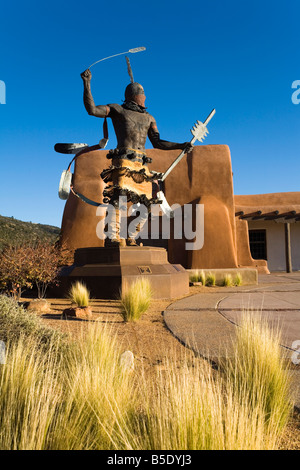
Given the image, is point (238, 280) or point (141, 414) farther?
point (238, 280)

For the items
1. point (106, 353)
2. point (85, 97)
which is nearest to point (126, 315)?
point (106, 353)

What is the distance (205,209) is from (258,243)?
6512 mm

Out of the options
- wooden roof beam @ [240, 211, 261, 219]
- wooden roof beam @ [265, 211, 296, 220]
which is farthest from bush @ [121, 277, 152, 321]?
wooden roof beam @ [265, 211, 296, 220]

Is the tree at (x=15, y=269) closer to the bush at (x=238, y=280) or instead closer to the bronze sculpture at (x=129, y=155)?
the bronze sculpture at (x=129, y=155)

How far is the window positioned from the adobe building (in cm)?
158

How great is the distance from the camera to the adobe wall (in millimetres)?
13953

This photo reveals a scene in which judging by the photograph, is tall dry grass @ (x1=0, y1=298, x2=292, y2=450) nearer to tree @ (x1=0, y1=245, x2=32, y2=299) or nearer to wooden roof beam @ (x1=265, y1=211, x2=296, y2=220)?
tree @ (x1=0, y1=245, x2=32, y2=299)

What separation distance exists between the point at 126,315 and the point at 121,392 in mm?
2444

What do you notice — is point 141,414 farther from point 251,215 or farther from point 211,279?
point 251,215

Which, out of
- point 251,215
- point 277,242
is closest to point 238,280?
point 251,215

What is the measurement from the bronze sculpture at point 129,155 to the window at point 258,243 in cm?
1283

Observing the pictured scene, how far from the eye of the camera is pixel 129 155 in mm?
6965

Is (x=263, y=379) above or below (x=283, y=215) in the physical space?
below

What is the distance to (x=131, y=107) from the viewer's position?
724 centimetres
